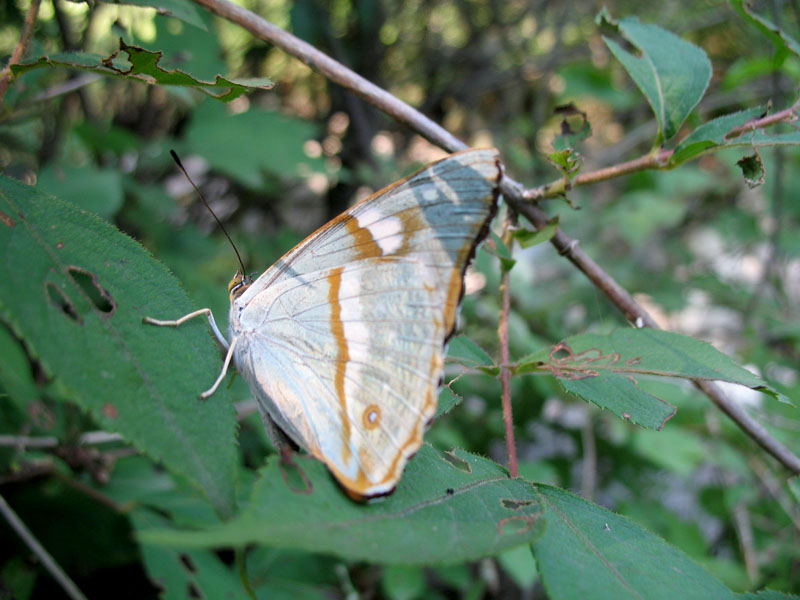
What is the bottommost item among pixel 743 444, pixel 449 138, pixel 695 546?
pixel 695 546

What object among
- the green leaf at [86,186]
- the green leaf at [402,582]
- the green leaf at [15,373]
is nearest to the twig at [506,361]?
the green leaf at [402,582]

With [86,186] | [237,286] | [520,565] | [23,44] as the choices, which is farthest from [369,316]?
[86,186]

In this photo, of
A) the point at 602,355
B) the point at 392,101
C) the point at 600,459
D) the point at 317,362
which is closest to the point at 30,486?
the point at 317,362

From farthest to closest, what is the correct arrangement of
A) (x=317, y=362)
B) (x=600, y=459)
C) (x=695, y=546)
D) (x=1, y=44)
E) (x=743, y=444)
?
(x=600, y=459)
(x=743, y=444)
(x=695, y=546)
(x=1, y=44)
(x=317, y=362)

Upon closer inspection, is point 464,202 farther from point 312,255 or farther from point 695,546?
point 695,546

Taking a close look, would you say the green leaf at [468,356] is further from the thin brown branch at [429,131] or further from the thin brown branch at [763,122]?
the thin brown branch at [763,122]
